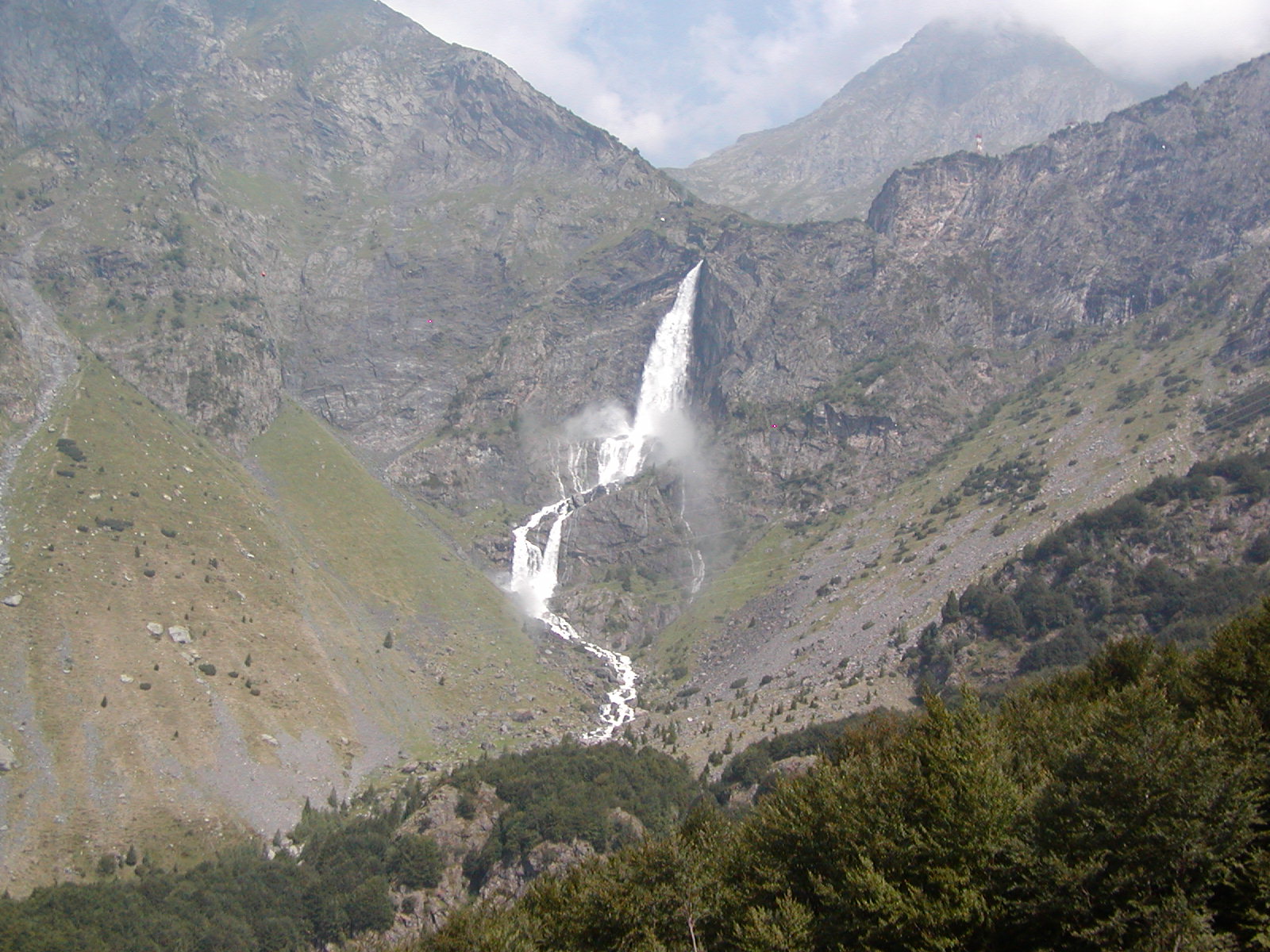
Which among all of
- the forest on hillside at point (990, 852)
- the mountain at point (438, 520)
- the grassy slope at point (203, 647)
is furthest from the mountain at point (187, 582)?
the forest on hillside at point (990, 852)

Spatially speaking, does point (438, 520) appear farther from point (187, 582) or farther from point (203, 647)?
point (203, 647)

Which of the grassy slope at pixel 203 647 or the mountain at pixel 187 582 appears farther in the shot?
the mountain at pixel 187 582

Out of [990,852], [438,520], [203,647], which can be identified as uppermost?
[438,520]

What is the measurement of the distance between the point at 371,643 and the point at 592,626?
141 ft

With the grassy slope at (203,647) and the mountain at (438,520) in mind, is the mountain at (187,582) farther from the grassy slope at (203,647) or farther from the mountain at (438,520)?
the mountain at (438,520)

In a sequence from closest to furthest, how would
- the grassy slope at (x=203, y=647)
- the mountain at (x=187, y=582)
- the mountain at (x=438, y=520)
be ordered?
the grassy slope at (x=203, y=647)
the mountain at (x=187, y=582)
the mountain at (x=438, y=520)

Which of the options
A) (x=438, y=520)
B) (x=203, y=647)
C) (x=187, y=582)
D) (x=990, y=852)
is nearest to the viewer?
→ (x=990, y=852)

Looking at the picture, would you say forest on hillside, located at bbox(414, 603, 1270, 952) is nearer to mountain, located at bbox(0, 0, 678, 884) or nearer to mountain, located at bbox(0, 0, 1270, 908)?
mountain, located at bbox(0, 0, 678, 884)

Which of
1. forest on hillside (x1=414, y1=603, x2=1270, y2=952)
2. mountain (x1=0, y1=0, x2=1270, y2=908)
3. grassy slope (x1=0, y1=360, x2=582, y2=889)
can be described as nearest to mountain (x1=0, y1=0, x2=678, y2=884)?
grassy slope (x1=0, y1=360, x2=582, y2=889)

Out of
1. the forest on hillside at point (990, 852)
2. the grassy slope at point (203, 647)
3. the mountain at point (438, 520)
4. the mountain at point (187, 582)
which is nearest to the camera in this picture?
the forest on hillside at point (990, 852)

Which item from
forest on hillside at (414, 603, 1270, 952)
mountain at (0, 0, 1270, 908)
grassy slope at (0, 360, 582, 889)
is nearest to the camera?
forest on hillside at (414, 603, 1270, 952)

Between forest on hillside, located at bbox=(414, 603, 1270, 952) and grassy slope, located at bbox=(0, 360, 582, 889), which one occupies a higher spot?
grassy slope, located at bbox=(0, 360, 582, 889)

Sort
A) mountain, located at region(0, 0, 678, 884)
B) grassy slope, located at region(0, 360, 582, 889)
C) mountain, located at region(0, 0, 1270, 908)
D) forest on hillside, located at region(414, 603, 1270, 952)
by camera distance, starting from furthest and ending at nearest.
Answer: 1. mountain, located at region(0, 0, 1270, 908)
2. mountain, located at region(0, 0, 678, 884)
3. grassy slope, located at region(0, 360, 582, 889)
4. forest on hillside, located at region(414, 603, 1270, 952)

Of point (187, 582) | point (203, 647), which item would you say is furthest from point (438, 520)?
point (203, 647)
